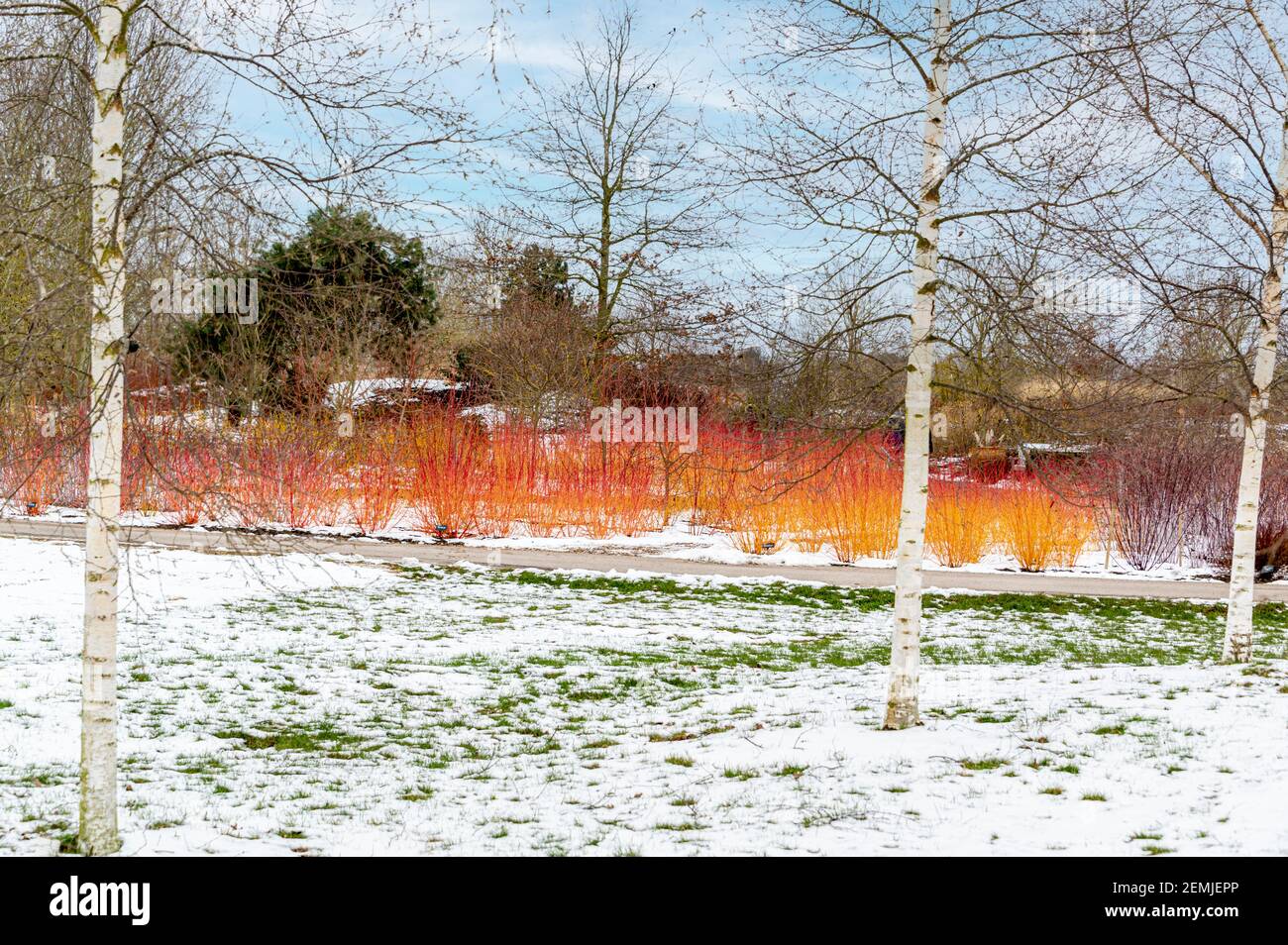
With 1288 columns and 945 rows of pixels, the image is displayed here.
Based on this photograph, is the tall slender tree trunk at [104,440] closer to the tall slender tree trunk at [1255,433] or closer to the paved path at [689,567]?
the tall slender tree trunk at [1255,433]

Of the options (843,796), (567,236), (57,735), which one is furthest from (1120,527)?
(57,735)

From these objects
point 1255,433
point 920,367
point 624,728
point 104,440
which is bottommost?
point 624,728

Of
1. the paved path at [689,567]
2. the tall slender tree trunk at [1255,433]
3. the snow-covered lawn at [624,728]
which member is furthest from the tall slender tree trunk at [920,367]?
the paved path at [689,567]

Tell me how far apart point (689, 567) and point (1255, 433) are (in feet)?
24.5

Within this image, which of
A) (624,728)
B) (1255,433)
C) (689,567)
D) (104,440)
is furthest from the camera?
(689,567)

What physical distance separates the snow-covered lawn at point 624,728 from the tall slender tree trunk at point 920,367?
26.1 inches

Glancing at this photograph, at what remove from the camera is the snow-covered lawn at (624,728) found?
5.11 m

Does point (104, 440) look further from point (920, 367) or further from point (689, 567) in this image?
point (689, 567)

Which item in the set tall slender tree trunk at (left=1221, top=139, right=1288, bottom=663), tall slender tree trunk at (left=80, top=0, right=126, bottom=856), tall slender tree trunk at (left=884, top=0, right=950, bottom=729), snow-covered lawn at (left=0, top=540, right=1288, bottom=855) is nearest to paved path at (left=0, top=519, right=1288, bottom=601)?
snow-covered lawn at (left=0, top=540, right=1288, bottom=855)

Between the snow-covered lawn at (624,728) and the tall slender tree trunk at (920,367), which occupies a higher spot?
the tall slender tree trunk at (920,367)

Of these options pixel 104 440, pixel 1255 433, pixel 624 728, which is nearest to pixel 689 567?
pixel 1255 433

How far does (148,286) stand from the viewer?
466 centimetres

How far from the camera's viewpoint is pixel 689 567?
15.2 metres
